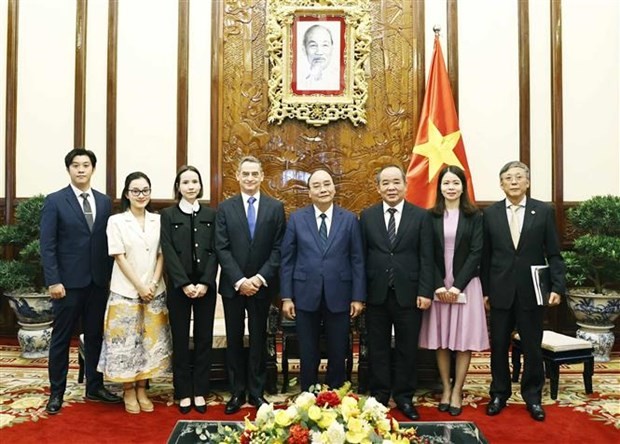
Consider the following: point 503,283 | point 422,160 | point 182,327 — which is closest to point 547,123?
point 422,160

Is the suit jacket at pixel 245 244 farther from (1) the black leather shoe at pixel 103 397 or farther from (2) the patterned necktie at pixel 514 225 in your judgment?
(2) the patterned necktie at pixel 514 225

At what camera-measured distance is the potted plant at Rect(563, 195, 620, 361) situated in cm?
456

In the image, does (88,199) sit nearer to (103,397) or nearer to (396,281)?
(103,397)

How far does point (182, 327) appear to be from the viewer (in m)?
3.28

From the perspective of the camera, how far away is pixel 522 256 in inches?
127

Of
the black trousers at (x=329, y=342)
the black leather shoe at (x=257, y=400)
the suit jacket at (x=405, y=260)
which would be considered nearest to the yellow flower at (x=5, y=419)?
the black leather shoe at (x=257, y=400)

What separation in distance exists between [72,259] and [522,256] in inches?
103

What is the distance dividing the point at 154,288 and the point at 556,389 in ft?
8.50

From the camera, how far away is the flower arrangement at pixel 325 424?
4.84ft

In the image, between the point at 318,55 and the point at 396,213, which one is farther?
the point at 318,55

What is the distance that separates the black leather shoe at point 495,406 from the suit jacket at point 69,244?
2.42 metres

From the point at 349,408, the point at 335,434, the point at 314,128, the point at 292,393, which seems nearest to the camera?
the point at 335,434

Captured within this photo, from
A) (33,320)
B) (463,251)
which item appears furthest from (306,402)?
(33,320)

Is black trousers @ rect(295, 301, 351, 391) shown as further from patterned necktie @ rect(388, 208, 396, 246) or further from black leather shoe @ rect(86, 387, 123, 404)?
black leather shoe @ rect(86, 387, 123, 404)
